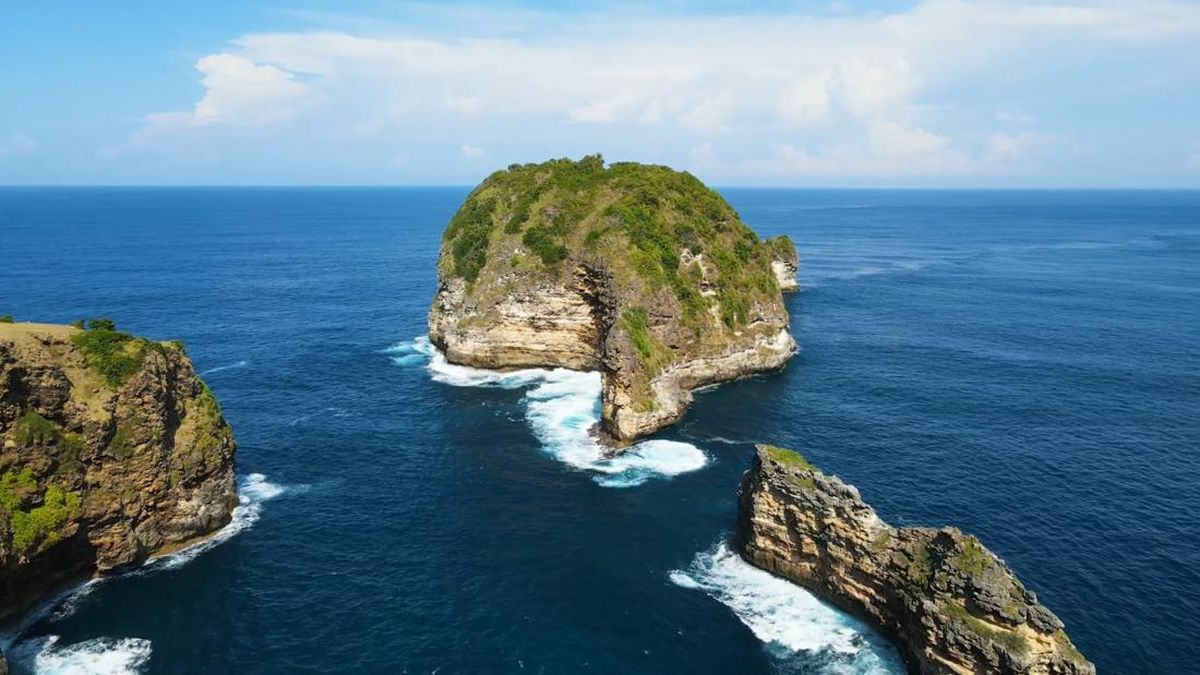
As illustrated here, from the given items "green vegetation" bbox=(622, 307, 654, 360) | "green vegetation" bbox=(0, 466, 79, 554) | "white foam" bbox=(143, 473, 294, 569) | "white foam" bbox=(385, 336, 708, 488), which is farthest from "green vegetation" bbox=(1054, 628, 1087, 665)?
"green vegetation" bbox=(0, 466, 79, 554)

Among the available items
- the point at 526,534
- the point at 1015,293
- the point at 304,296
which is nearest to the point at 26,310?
the point at 304,296

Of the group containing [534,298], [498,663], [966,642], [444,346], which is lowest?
[498,663]

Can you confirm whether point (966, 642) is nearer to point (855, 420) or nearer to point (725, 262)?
point (855, 420)

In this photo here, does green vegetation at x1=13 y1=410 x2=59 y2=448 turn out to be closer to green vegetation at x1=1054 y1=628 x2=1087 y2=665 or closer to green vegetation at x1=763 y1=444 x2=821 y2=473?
green vegetation at x1=763 y1=444 x2=821 y2=473

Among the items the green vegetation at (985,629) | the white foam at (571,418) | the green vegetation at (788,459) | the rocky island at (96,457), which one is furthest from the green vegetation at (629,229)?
the green vegetation at (985,629)

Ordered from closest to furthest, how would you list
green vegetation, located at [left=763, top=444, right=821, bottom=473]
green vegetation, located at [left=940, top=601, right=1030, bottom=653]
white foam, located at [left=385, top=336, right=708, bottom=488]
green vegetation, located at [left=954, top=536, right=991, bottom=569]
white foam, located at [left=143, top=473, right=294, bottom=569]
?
1. green vegetation, located at [left=940, top=601, right=1030, bottom=653]
2. green vegetation, located at [left=954, top=536, right=991, bottom=569]
3. green vegetation, located at [left=763, top=444, right=821, bottom=473]
4. white foam, located at [left=143, top=473, right=294, bottom=569]
5. white foam, located at [left=385, top=336, right=708, bottom=488]
